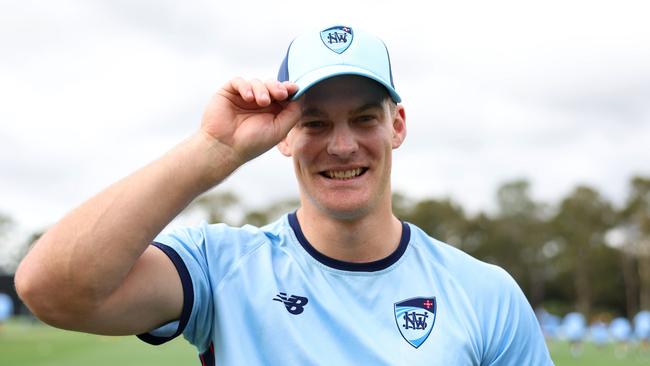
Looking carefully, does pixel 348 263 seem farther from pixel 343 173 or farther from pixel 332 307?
pixel 343 173

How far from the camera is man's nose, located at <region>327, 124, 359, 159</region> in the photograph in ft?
9.75

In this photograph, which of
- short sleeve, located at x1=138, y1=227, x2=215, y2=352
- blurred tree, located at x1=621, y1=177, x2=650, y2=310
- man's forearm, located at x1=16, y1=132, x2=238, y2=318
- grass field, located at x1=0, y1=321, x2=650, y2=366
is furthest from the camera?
blurred tree, located at x1=621, y1=177, x2=650, y2=310

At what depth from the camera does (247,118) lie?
280 centimetres

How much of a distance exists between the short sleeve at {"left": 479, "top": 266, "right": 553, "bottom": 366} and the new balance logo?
73 cm

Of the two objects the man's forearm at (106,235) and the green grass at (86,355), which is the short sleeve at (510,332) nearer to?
the man's forearm at (106,235)

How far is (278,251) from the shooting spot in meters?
3.18

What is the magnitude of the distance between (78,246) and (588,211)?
6549 cm

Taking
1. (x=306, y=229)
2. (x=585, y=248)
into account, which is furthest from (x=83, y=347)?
(x=585, y=248)

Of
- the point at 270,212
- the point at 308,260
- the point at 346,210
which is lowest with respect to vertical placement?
the point at 270,212

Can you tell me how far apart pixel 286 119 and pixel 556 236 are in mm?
68530

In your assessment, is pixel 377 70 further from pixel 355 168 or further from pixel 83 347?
pixel 83 347

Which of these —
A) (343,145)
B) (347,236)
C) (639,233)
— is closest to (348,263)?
(347,236)

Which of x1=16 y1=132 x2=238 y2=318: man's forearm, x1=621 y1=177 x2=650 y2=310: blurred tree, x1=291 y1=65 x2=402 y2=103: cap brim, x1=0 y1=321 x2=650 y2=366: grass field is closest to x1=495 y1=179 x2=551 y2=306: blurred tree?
x1=621 y1=177 x2=650 y2=310: blurred tree

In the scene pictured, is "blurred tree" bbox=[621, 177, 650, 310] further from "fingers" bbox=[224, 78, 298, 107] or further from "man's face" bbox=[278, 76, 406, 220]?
"fingers" bbox=[224, 78, 298, 107]
